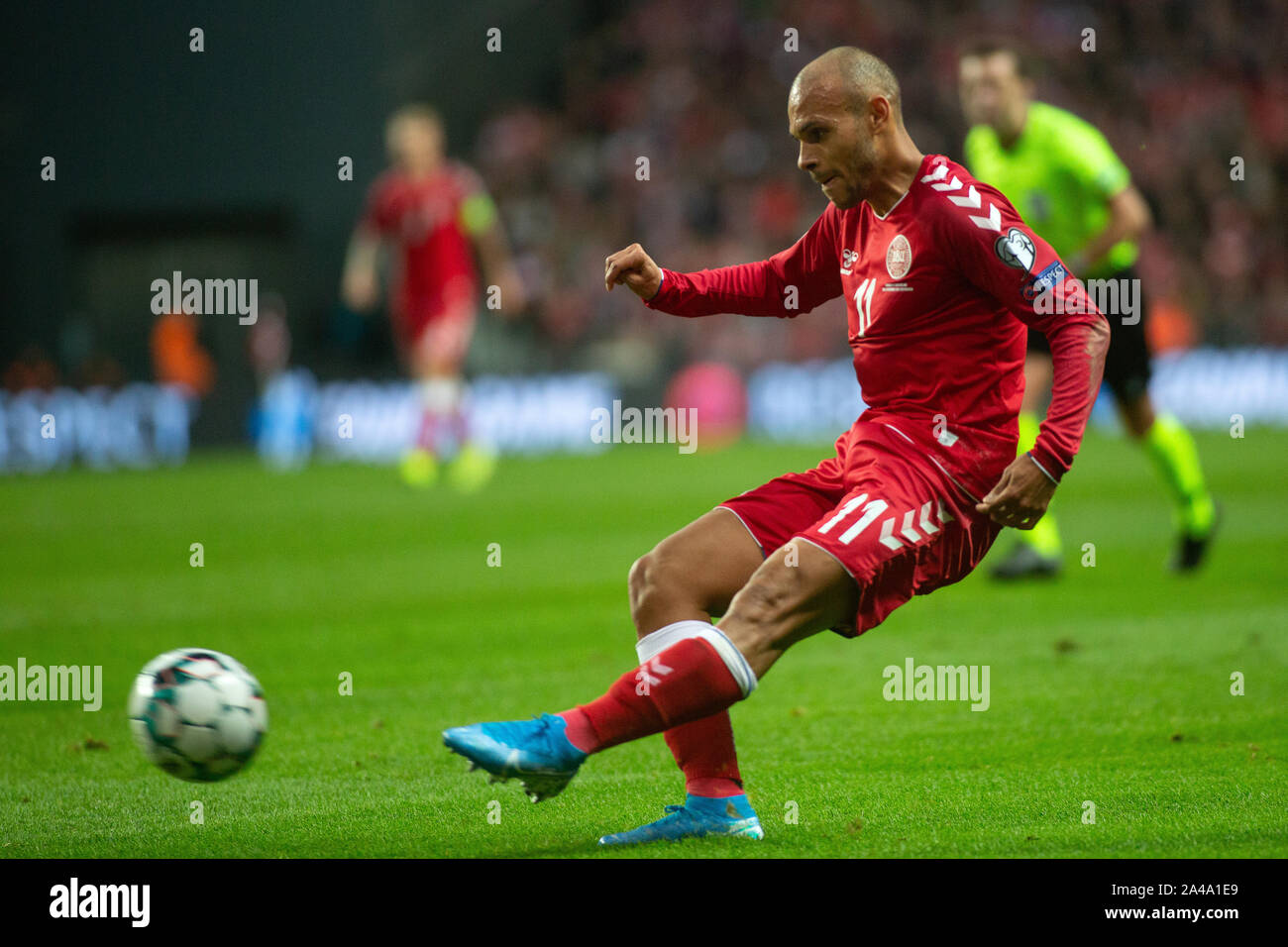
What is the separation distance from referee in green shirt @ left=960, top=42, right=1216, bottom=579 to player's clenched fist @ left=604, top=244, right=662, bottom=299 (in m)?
3.97

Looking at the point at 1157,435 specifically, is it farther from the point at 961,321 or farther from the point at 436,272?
the point at 436,272

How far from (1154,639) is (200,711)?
422 cm

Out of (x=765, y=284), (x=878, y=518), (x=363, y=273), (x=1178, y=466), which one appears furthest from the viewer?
(x=363, y=273)

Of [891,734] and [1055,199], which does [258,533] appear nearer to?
[1055,199]

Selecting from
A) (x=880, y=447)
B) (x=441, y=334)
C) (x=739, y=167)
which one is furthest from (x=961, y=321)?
(x=739, y=167)

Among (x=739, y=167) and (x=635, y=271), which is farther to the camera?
(x=739, y=167)

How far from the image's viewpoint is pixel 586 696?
5852 mm

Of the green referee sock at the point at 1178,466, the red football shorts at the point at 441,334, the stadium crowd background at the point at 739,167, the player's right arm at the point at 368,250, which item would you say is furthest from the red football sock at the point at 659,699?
the stadium crowd background at the point at 739,167

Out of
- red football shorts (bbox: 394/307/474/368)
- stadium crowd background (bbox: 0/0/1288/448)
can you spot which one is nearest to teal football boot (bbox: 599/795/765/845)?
red football shorts (bbox: 394/307/474/368)

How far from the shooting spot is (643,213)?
81.3 ft

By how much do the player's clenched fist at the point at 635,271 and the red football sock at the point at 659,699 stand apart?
107 centimetres

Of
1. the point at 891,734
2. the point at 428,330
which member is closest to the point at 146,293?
the point at 428,330

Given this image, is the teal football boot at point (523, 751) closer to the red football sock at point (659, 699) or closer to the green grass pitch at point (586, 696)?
the red football sock at point (659, 699)

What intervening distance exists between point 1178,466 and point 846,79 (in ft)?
16.7
